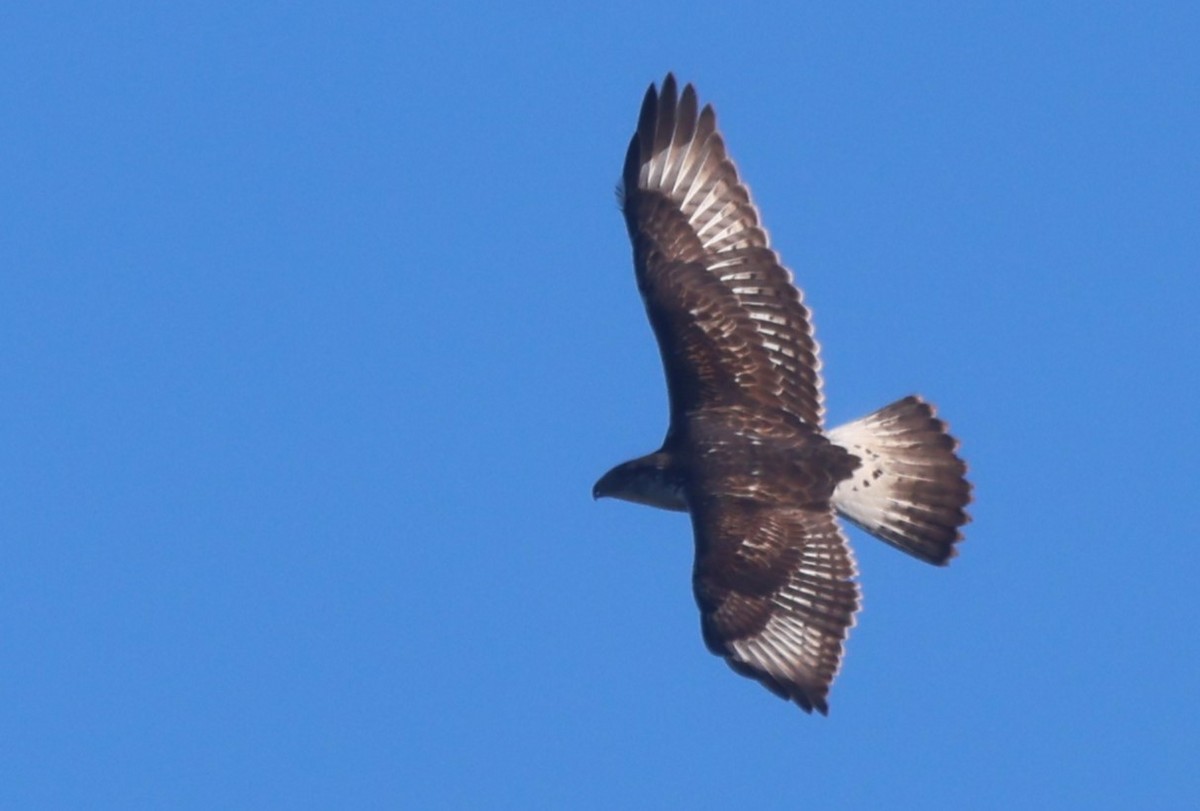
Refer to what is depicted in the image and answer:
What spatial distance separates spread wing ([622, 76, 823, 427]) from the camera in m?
14.5

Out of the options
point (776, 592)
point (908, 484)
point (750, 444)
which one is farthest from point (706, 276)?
point (776, 592)

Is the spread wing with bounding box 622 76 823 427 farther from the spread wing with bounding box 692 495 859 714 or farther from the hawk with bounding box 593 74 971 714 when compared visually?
the spread wing with bounding box 692 495 859 714

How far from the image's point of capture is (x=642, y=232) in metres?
14.9

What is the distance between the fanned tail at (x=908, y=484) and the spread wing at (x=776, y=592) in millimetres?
437

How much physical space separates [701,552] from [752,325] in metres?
1.72

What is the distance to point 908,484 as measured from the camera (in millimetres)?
14328

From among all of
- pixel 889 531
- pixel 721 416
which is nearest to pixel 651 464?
pixel 721 416

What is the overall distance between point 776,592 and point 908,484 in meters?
1.40

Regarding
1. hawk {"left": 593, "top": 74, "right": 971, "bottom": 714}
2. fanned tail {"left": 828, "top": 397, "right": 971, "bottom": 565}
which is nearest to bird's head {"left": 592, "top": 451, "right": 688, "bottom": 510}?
hawk {"left": 593, "top": 74, "right": 971, "bottom": 714}

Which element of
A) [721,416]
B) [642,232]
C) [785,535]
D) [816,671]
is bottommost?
[816,671]

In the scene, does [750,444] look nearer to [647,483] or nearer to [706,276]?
[647,483]

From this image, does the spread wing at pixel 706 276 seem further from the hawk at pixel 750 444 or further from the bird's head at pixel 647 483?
the bird's head at pixel 647 483

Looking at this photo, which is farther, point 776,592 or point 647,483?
point 647,483

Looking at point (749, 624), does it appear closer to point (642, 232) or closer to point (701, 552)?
point (701, 552)
